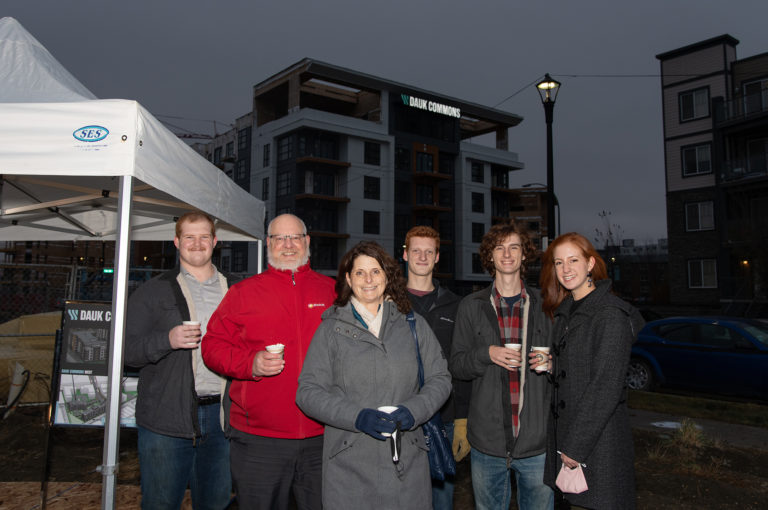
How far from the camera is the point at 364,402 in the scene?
9.07 feet

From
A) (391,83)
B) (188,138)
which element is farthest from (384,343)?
(188,138)

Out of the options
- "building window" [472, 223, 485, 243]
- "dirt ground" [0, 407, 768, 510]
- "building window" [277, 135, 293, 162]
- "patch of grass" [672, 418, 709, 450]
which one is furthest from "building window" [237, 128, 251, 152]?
"patch of grass" [672, 418, 709, 450]

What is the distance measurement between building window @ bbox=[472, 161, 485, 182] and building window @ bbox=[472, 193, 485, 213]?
176 centimetres

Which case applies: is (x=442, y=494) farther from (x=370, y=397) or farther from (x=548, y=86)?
(x=548, y=86)

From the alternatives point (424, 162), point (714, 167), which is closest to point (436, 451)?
point (714, 167)

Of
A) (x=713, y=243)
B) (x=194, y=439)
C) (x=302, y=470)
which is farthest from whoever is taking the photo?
(x=713, y=243)

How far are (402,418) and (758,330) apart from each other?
1083cm

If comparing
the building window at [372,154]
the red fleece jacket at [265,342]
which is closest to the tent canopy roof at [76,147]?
the red fleece jacket at [265,342]

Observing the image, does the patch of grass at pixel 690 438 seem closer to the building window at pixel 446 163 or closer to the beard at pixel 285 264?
the beard at pixel 285 264

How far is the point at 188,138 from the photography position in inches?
4021

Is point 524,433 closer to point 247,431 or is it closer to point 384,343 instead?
point 384,343

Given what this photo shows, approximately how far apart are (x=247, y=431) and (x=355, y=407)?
2.97 feet

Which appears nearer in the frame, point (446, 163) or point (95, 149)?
point (95, 149)

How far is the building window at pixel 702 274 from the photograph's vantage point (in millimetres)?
31188
